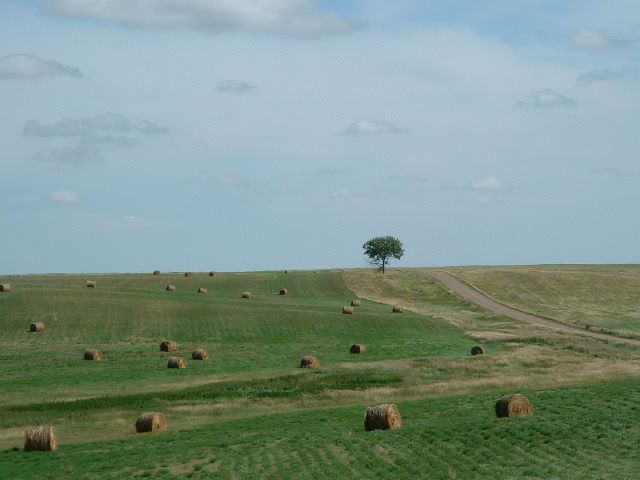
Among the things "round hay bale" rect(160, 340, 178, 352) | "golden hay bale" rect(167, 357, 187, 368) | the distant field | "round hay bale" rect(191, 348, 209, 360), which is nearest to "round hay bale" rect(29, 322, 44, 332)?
"round hay bale" rect(160, 340, 178, 352)

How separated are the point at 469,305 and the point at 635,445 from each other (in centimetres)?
Result: 7425

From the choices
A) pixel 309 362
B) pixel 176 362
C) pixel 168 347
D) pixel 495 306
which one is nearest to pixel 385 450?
pixel 309 362

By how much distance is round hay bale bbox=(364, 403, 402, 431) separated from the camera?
32.3m

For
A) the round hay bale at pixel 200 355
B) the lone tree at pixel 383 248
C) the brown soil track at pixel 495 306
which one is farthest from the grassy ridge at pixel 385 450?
the lone tree at pixel 383 248

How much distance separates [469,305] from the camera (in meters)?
103

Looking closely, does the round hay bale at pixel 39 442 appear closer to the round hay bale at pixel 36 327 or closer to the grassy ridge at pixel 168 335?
the grassy ridge at pixel 168 335

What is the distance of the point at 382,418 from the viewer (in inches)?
1272

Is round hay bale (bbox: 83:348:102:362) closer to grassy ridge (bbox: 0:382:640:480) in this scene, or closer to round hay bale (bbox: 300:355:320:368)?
round hay bale (bbox: 300:355:320:368)

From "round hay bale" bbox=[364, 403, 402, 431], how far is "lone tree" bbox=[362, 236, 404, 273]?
116577mm

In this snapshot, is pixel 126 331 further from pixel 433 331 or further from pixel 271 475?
pixel 271 475

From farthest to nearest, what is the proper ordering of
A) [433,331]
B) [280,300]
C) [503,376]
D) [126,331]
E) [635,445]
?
[280,300] < [433,331] < [126,331] < [503,376] < [635,445]

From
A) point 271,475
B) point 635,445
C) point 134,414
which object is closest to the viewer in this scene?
point 271,475

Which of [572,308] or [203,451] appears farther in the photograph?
[572,308]

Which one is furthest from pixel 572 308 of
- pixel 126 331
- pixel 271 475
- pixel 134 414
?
pixel 271 475
